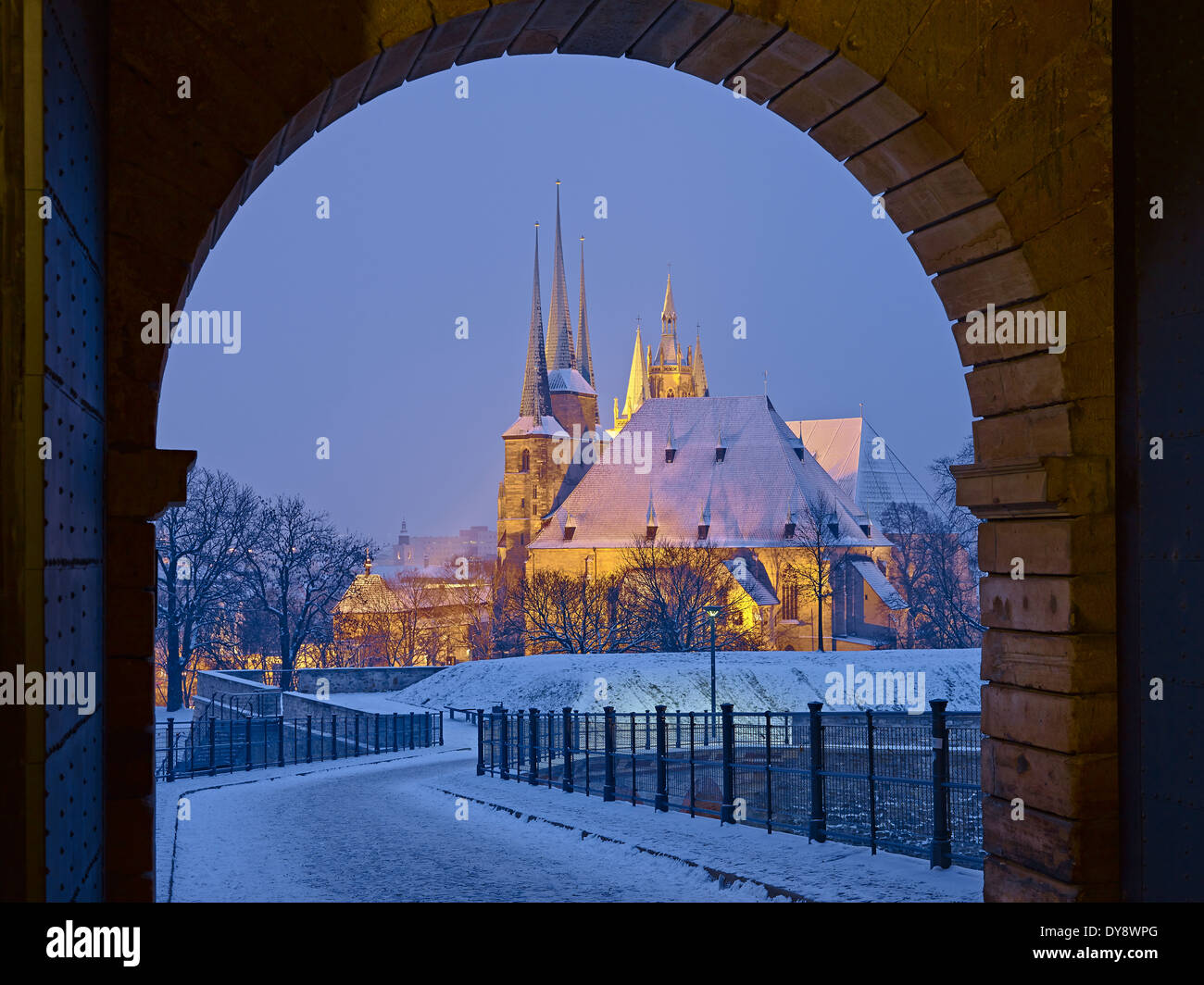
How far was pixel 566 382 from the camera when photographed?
77.4m

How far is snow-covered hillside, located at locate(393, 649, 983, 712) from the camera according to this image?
32.1 metres

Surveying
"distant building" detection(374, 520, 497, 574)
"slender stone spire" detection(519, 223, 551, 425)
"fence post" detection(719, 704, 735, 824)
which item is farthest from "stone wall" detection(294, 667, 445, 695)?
"distant building" detection(374, 520, 497, 574)

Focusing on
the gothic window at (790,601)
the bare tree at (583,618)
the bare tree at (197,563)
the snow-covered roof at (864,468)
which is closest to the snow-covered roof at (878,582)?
the gothic window at (790,601)

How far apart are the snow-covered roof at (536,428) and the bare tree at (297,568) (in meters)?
25.5

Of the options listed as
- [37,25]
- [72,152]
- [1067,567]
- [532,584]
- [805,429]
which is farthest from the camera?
[805,429]

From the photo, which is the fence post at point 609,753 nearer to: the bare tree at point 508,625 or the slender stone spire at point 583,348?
the bare tree at point 508,625

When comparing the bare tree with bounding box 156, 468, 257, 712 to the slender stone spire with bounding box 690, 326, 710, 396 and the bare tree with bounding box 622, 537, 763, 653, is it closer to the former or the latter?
the bare tree with bounding box 622, 537, 763, 653

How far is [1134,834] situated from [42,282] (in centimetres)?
441

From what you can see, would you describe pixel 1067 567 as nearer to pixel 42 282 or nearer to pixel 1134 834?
pixel 1134 834

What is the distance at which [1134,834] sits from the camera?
15.7 ft

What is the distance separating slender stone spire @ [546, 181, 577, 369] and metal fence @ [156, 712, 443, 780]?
48.6 meters

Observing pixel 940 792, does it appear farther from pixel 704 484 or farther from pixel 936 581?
pixel 704 484
